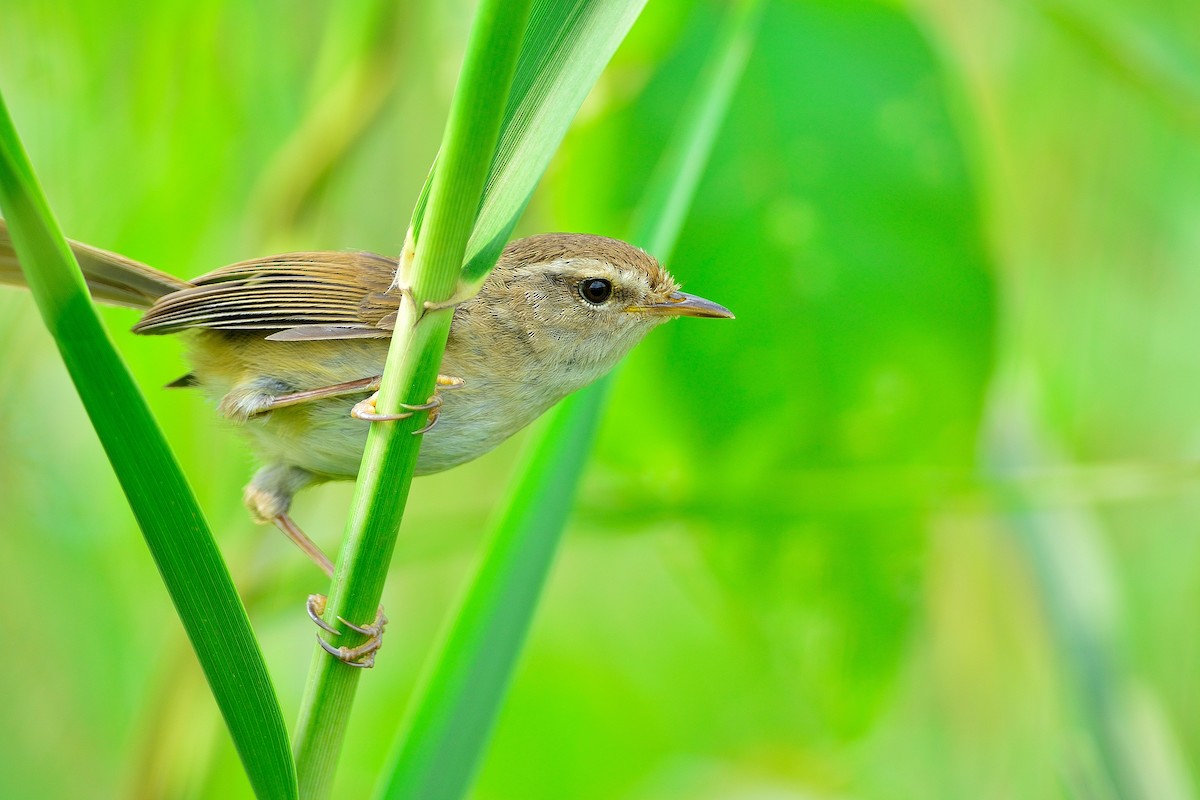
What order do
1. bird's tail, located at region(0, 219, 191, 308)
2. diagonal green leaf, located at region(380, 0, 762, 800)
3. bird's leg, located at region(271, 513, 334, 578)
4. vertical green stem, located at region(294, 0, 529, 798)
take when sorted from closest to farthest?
vertical green stem, located at region(294, 0, 529, 798) → diagonal green leaf, located at region(380, 0, 762, 800) → bird's tail, located at region(0, 219, 191, 308) → bird's leg, located at region(271, 513, 334, 578)

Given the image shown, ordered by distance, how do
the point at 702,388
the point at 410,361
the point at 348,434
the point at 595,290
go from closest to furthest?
the point at 410,361, the point at 348,434, the point at 595,290, the point at 702,388

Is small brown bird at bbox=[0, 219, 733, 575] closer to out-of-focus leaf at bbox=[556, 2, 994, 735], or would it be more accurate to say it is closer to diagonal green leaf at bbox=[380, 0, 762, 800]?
out-of-focus leaf at bbox=[556, 2, 994, 735]

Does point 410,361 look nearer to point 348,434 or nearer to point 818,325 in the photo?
point 348,434

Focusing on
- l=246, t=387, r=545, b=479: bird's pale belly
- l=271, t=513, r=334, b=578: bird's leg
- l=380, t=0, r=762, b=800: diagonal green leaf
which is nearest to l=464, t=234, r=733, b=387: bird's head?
l=246, t=387, r=545, b=479: bird's pale belly


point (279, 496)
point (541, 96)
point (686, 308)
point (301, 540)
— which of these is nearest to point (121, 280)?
point (279, 496)

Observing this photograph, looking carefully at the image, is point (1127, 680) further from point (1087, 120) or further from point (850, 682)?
point (1087, 120)

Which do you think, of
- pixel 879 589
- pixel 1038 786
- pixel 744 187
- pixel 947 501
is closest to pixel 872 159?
pixel 744 187
